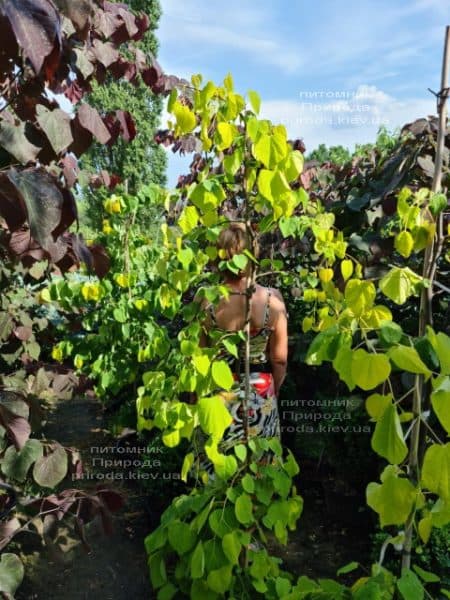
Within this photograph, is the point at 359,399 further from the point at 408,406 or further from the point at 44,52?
the point at 44,52

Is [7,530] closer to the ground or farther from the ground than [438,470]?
closer to the ground

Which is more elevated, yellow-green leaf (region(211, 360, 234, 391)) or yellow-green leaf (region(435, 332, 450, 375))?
yellow-green leaf (region(435, 332, 450, 375))

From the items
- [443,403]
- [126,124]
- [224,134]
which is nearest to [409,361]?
[443,403]

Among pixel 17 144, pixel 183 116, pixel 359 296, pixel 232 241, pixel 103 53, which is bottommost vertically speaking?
pixel 359 296

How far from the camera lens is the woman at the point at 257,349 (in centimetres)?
193

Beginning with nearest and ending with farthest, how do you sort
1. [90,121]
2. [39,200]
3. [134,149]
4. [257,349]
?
[39,200]
[90,121]
[257,349]
[134,149]

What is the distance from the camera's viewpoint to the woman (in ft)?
6.34

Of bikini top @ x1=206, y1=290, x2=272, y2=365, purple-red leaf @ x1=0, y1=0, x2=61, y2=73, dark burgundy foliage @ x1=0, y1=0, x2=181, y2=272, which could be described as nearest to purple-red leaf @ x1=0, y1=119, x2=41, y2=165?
dark burgundy foliage @ x1=0, y1=0, x2=181, y2=272

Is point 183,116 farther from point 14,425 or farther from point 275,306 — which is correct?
point 275,306

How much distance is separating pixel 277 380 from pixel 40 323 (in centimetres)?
162

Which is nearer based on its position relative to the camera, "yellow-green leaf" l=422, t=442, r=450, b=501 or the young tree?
"yellow-green leaf" l=422, t=442, r=450, b=501

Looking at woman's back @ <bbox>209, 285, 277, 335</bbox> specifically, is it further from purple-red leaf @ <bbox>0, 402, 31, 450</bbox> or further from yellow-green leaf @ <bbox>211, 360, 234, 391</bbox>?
purple-red leaf @ <bbox>0, 402, 31, 450</bbox>

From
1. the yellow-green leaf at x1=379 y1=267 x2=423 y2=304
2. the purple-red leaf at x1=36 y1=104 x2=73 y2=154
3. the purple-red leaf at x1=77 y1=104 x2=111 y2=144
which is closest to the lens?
the yellow-green leaf at x1=379 y1=267 x2=423 y2=304

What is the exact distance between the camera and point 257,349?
2082mm
